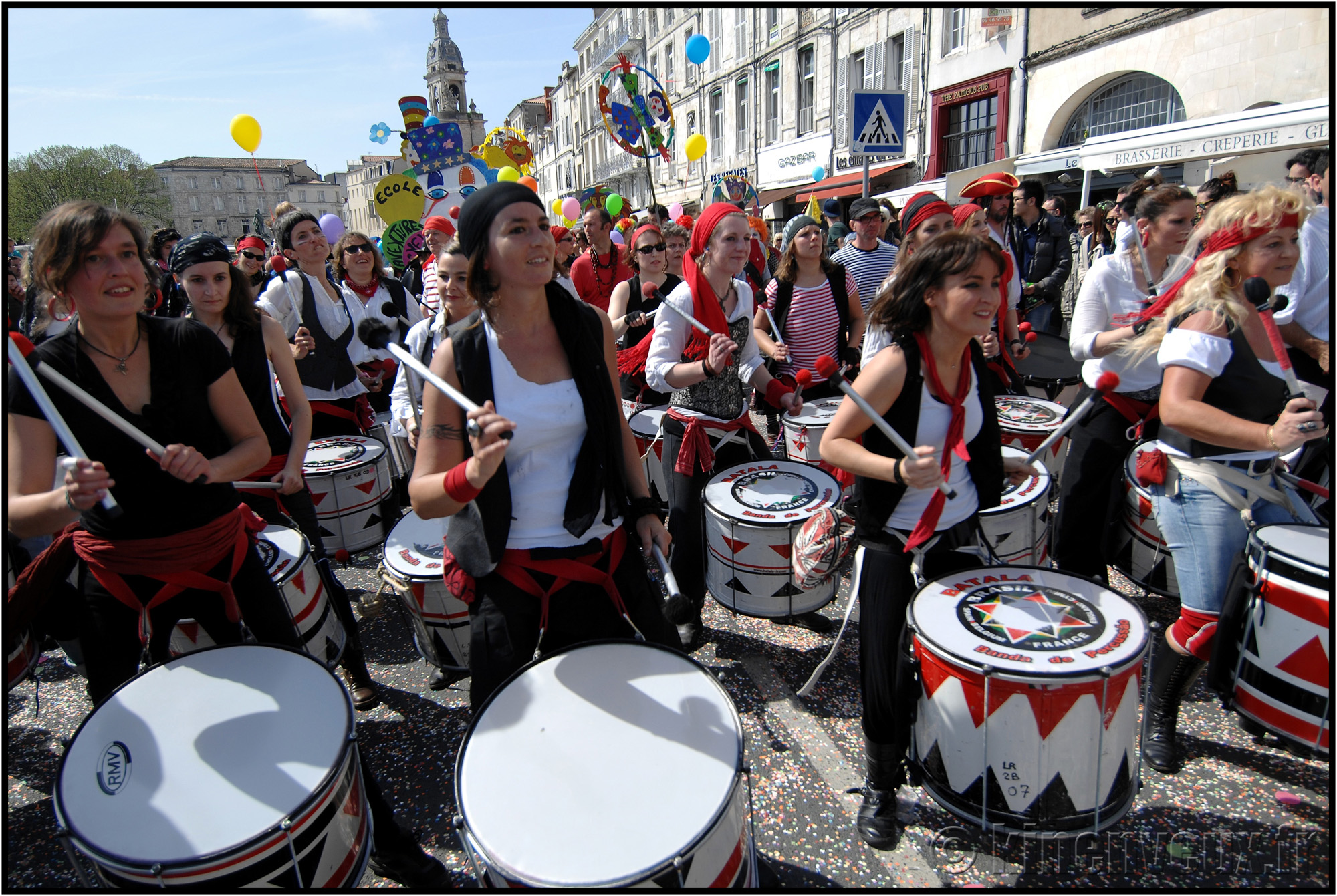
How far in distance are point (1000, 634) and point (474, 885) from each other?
1.86 m

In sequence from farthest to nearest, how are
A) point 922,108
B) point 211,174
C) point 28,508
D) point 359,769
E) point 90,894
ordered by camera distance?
point 211,174 → point 922,108 → point 359,769 → point 28,508 → point 90,894

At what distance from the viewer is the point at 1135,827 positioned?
2314mm

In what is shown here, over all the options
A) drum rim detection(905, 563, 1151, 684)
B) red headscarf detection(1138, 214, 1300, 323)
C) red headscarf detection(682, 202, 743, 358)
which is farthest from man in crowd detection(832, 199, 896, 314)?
drum rim detection(905, 563, 1151, 684)

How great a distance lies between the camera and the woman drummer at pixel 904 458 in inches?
84.3

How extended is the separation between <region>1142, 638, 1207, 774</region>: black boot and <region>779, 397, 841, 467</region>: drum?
1969 millimetres

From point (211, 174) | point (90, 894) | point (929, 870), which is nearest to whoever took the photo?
point (90, 894)

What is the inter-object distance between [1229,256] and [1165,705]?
1.61 metres

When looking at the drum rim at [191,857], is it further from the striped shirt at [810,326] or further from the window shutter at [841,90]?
the window shutter at [841,90]

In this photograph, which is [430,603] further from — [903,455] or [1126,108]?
[1126,108]

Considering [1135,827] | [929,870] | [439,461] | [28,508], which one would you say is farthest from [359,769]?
[1135,827]

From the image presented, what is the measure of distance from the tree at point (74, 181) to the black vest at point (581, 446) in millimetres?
54313

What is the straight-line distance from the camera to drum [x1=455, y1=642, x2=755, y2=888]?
1396 mm

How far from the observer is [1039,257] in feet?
24.9

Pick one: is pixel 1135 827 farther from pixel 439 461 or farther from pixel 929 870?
pixel 439 461
